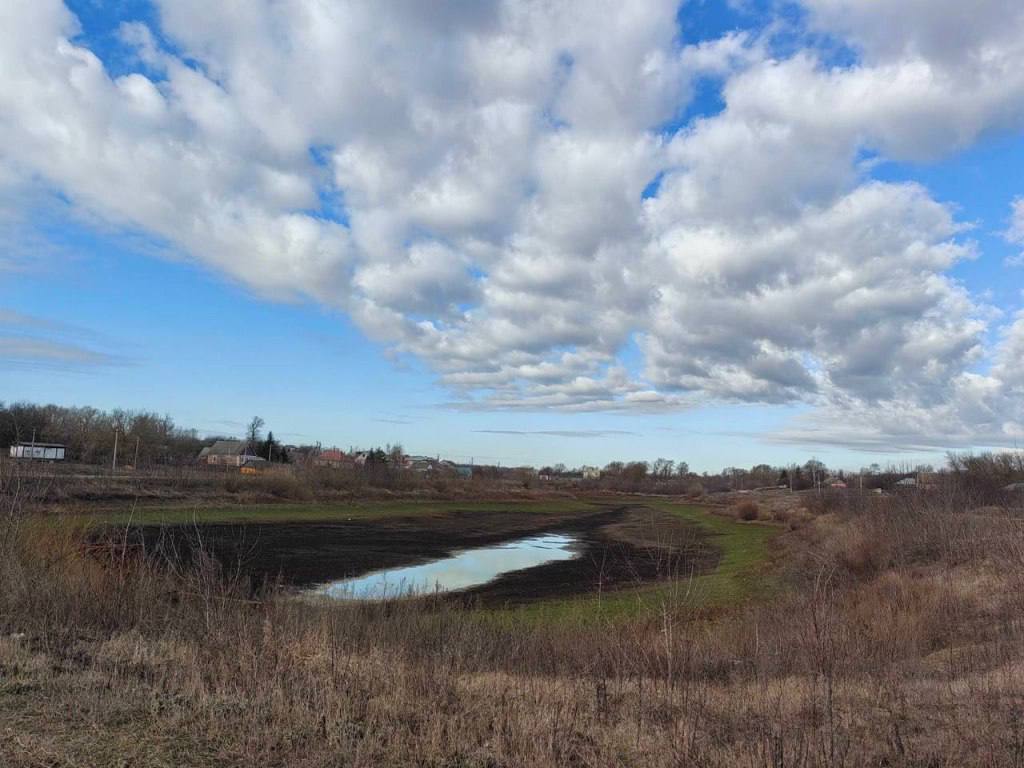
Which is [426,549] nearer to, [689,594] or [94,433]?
[689,594]

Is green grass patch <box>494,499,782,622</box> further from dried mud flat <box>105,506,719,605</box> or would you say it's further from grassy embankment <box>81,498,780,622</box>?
dried mud flat <box>105,506,719,605</box>

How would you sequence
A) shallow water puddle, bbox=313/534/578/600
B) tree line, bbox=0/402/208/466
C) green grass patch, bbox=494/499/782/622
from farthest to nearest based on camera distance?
1. tree line, bbox=0/402/208/466
2. shallow water puddle, bbox=313/534/578/600
3. green grass patch, bbox=494/499/782/622

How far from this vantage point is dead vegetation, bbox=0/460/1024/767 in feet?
20.4

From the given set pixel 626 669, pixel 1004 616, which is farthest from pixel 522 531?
pixel 626 669

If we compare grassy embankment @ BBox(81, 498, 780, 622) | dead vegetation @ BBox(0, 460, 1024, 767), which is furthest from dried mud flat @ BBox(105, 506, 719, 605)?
dead vegetation @ BBox(0, 460, 1024, 767)

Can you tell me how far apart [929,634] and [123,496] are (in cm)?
5775

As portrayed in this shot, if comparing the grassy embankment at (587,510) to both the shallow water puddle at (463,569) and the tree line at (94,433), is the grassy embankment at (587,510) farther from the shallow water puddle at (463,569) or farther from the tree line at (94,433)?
the tree line at (94,433)

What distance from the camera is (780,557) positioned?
42.3 m

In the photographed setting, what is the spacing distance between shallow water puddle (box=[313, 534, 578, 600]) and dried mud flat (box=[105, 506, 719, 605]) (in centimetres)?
100

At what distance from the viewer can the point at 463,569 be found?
3828 cm

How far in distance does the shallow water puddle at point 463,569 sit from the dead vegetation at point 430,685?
11.4 meters

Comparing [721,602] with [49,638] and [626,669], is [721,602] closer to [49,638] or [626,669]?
[626,669]

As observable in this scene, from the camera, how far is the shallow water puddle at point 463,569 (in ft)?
88.8

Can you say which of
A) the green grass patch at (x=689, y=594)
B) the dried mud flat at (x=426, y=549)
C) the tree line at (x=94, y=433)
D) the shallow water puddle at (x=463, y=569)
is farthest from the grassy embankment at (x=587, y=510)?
the tree line at (x=94, y=433)
